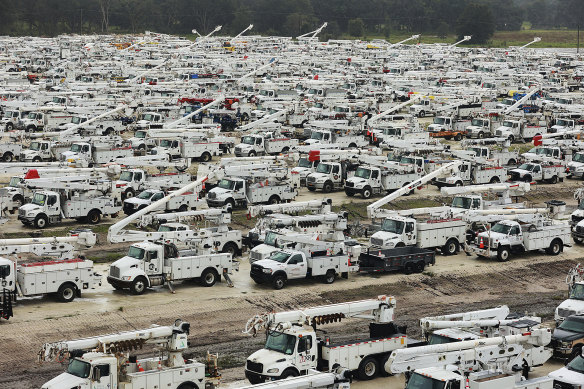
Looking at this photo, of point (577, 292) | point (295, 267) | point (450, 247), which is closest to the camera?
point (577, 292)

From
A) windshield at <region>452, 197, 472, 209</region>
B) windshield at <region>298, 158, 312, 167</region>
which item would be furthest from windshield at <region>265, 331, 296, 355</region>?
windshield at <region>298, 158, 312, 167</region>

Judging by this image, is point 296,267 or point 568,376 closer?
point 568,376

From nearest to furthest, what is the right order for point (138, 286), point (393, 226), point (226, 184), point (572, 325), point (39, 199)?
1. point (572, 325)
2. point (138, 286)
3. point (393, 226)
4. point (39, 199)
5. point (226, 184)

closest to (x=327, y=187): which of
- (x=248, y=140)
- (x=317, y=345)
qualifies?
(x=248, y=140)

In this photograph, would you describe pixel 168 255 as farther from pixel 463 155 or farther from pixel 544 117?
pixel 544 117

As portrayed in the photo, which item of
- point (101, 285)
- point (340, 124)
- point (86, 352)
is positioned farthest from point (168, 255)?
point (340, 124)

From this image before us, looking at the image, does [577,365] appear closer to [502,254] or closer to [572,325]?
[572,325]

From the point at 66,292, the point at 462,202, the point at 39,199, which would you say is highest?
the point at 462,202
